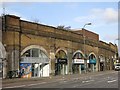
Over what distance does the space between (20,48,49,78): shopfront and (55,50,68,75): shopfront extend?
12.0 feet

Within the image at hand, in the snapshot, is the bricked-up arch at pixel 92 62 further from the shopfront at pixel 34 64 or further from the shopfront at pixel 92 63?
the shopfront at pixel 34 64

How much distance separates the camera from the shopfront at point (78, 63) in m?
A: 61.3

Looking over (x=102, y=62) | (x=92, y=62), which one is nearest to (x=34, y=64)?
(x=92, y=62)

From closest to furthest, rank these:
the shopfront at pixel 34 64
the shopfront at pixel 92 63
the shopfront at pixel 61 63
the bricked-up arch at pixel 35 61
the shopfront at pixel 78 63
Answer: the shopfront at pixel 34 64
the bricked-up arch at pixel 35 61
the shopfront at pixel 61 63
the shopfront at pixel 78 63
the shopfront at pixel 92 63

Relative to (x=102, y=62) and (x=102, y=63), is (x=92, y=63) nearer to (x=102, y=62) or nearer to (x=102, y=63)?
(x=102, y=62)

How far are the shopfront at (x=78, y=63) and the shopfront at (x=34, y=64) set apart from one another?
38.4 feet

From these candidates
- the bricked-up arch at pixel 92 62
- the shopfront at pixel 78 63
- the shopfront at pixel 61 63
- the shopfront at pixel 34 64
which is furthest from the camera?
the bricked-up arch at pixel 92 62

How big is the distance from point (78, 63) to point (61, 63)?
27.6ft

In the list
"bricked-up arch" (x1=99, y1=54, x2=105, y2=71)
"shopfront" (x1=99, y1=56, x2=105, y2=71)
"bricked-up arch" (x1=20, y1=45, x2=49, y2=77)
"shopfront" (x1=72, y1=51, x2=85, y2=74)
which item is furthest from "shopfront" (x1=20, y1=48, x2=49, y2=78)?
"shopfront" (x1=99, y1=56, x2=105, y2=71)

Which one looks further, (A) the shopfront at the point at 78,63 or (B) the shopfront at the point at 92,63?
(B) the shopfront at the point at 92,63

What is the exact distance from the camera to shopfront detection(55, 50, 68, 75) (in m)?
53.9

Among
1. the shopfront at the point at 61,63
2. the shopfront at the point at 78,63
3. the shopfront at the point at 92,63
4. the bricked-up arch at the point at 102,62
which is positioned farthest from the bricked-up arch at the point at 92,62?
the shopfront at the point at 61,63

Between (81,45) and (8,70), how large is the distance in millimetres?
27404

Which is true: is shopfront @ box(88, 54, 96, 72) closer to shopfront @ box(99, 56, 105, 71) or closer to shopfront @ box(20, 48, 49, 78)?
shopfront @ box(99, 56, 105, 71)
